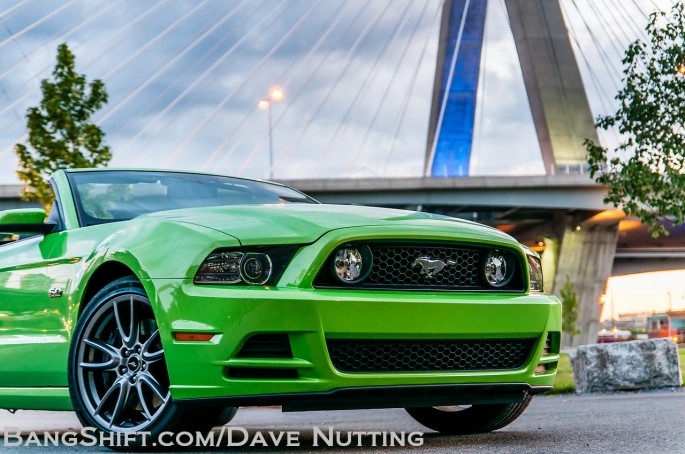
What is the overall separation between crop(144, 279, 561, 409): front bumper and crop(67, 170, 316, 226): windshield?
108cm

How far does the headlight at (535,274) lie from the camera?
4848 mm

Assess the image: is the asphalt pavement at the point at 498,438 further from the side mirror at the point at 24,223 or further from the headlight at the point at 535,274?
the side mirror at the point at 24,223

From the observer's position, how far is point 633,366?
35.5 ft

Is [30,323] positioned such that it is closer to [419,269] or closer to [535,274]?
[419,269]

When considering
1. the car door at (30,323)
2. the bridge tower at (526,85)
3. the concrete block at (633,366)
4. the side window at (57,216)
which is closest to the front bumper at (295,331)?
the car door at (30,323)

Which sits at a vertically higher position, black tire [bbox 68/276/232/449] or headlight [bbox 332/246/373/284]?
headlight [bbox 332/246/373/284]

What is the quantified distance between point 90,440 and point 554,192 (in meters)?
43.9

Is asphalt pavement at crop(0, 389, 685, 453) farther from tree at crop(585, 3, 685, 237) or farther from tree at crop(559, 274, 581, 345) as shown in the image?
tree at crop(559, 274, 581, 345)

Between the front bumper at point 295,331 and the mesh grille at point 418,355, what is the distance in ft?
0.17

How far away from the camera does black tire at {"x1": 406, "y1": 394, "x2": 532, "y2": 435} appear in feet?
17.2

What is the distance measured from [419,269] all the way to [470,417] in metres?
1.34

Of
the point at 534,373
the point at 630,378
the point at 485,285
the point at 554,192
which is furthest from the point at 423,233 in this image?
the point at 554,192

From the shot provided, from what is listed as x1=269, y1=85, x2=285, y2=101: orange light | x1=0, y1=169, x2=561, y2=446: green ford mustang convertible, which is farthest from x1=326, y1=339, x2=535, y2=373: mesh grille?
x1=269, y1=85, x2=285, y2=101: orange light

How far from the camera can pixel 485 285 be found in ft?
14.9
